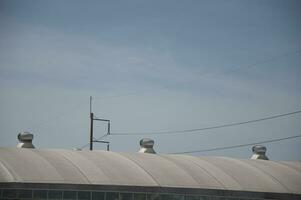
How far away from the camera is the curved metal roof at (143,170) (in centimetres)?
4431

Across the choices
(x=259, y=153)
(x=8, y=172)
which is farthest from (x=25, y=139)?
(x=259, y=153)

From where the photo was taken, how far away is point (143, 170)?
4884 centimetres

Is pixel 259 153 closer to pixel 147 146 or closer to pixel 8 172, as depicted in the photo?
pixel 147 146

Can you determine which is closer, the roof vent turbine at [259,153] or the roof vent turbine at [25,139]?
the roof vent turbine at [25,139]

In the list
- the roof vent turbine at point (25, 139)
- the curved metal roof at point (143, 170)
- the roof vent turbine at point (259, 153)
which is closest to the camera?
the curved metal roof at point (143, 170)

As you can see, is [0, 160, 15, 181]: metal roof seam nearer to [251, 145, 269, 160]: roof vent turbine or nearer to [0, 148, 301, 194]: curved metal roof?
[0, 148, 301, 194]: curved metal roof

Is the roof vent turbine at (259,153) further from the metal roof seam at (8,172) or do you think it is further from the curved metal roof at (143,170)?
the metal roof seam at (8,172)

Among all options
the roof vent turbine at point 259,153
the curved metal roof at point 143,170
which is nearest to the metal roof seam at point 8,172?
the curved metal roof at point 143,170

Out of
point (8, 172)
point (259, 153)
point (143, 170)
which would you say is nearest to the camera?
point (8, 172)

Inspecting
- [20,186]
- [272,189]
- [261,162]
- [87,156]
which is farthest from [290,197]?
[20,186]

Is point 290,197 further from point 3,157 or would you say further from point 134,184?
point 3,157

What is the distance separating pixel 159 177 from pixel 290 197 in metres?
11.0

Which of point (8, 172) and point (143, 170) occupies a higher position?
point (143, 170)

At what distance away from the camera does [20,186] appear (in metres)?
42.0
